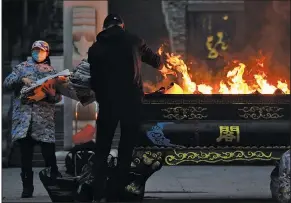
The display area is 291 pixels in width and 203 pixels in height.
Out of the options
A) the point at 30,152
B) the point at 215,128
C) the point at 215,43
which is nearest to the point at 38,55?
the point at 30,152

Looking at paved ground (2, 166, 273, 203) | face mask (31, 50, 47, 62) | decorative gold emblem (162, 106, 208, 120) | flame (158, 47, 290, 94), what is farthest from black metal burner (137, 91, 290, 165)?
face mask (31, 50, 47, 62)

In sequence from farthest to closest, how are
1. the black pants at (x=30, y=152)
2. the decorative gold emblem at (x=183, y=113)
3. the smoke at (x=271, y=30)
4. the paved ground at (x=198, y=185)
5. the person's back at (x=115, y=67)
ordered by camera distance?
the smoke at (x=271, y=30) → the paved ground at (x=198, y=185) → the black pants at (x=30, y=152) → the decorative gold emblem at (x=183, y=113) → the person's back at (x=115, y=67)

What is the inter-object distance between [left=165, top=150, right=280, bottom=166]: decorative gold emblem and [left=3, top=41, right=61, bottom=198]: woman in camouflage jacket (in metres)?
1.13

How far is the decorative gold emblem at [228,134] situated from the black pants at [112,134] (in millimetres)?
908

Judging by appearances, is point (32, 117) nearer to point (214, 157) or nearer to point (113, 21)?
point (113, 21)

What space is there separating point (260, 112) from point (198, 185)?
2030mm

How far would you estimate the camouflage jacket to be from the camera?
7.11 metres

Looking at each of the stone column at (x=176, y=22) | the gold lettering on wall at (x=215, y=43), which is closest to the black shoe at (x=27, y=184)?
the stone column at (x=176, y=22)

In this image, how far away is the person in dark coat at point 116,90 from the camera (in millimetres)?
6375

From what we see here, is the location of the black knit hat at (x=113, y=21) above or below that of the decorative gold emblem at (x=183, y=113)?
above

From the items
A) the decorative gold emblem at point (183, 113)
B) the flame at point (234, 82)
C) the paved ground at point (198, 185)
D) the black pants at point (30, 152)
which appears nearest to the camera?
the decorative gold emblem at point (183, 113)

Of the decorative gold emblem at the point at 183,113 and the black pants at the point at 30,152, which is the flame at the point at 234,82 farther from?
the black pants at the point at 30,152

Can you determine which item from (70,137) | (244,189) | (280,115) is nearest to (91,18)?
(70,137)

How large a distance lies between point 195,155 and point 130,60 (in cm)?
122
